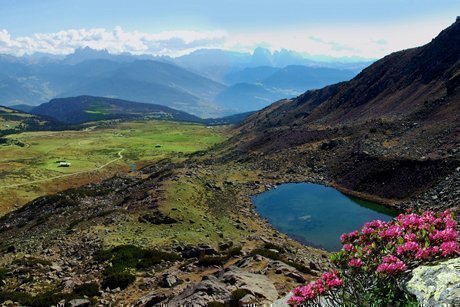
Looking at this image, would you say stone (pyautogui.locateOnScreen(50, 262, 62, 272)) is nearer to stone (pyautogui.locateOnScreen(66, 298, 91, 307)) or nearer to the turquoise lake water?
stone (pyautogui.locateOnScreen(66, 298, 91, 307))

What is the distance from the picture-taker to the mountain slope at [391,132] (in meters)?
69.4

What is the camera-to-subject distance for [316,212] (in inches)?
2670

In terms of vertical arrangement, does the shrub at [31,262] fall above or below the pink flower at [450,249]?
below

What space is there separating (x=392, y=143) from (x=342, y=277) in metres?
82.1

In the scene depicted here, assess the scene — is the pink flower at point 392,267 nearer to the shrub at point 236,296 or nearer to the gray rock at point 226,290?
the gray rock at point 226,290

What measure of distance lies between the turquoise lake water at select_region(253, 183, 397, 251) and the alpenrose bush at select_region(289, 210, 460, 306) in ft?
134

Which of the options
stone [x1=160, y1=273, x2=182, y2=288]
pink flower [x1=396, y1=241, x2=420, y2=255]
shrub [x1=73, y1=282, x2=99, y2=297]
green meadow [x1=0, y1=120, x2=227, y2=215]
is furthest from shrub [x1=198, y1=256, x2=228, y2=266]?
green meadow [x1=0, y1=120, x2=227, y2=215]

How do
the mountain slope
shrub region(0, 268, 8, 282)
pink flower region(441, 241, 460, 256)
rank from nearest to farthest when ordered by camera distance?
pink flower region(441, 241, 460, 256) → shrub region(0, 268, 8, 282) → the mountain slope

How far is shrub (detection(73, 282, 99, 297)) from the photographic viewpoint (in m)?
28.7

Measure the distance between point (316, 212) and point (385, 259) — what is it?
5896 cm

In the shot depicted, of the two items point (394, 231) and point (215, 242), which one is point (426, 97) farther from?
point (394, 231)

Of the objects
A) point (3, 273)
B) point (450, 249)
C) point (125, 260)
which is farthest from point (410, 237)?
point (3, 273)

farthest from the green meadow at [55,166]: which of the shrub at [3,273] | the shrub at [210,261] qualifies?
the shrub at [210,261]

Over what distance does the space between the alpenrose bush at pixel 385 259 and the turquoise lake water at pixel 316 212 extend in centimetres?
4086
